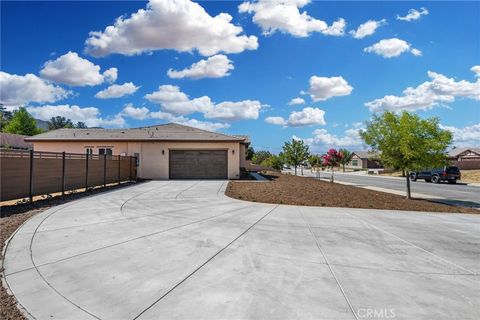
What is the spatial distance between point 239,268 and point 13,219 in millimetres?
7356

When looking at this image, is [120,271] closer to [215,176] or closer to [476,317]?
[476,317]

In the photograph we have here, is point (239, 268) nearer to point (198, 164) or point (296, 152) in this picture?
point (198, 164)

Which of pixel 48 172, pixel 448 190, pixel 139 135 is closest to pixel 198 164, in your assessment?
pixel 139 135

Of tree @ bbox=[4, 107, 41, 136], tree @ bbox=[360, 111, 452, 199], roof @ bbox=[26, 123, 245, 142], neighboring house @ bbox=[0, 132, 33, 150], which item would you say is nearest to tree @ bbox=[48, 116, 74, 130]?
tree @ bbox=[4, 107, 41, 136]

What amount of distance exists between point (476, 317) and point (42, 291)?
5456mm

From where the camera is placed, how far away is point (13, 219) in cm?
856

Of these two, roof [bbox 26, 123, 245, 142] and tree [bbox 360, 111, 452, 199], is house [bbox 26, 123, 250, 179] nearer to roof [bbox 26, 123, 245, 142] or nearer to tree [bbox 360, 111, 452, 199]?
roof [bbox 26, 123, 245, 142]

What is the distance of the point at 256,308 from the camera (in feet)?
12.0

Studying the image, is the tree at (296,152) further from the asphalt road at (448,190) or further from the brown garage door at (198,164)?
the brown garage door at (198,164)

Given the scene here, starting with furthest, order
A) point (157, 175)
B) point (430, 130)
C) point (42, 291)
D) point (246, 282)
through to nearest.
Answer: point (157, 175), point (430, 130), point (246, 282), point (42, 291)

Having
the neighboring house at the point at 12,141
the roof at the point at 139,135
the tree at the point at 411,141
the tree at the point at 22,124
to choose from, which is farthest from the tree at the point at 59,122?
the tree at the point at 411,141

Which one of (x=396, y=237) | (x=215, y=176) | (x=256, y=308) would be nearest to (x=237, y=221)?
(x=396, y=237)

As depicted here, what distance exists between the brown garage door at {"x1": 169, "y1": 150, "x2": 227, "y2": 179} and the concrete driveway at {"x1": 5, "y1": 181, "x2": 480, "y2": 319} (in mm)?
15837

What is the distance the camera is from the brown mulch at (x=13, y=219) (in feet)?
11.8
